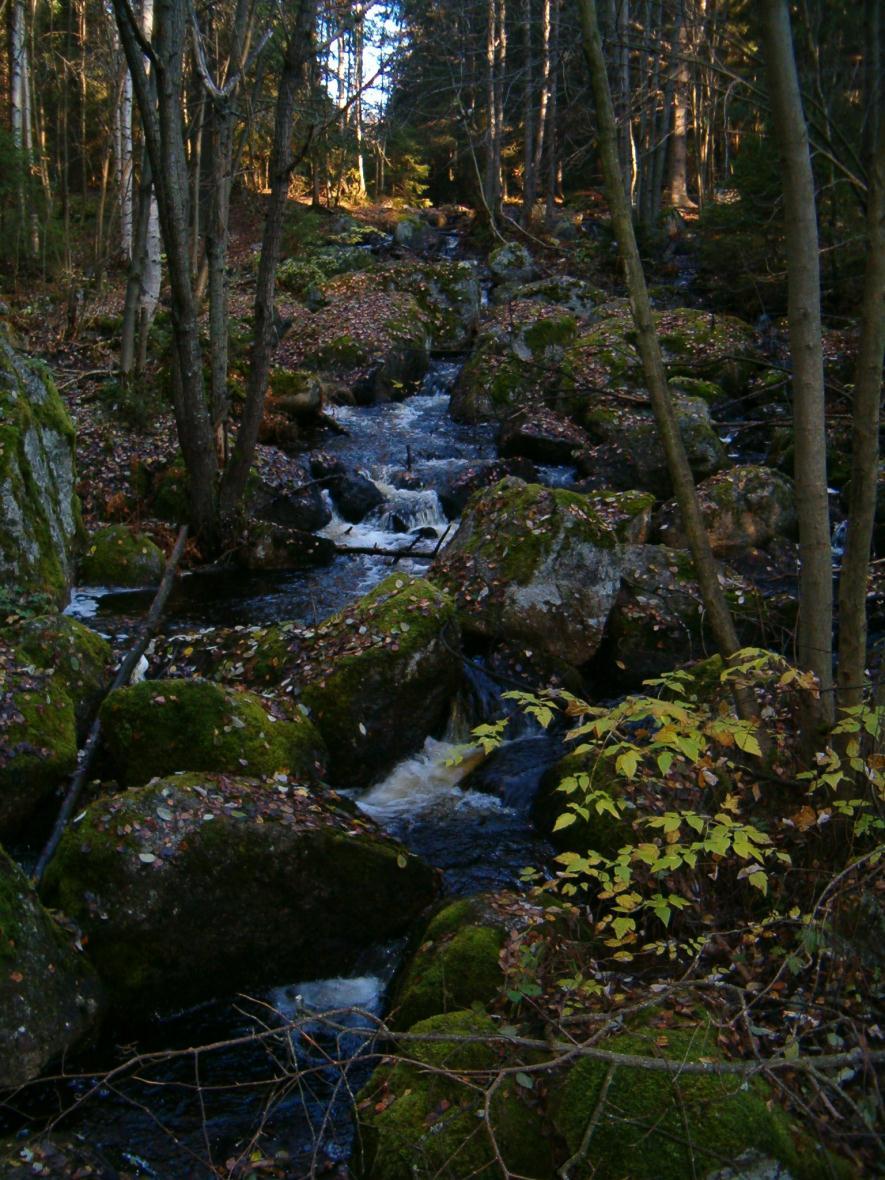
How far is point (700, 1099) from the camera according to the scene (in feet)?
10.8

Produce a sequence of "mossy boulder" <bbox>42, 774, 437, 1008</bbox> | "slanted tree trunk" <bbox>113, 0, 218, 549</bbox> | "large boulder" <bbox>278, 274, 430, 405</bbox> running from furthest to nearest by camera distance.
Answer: "large boulder" <bbox>278, 274, 430, 405</bbox> < "slanted tree trunk" <bbox>113, 0, 218, 549</bbox> < "mossy boulder" <bbox>42, 774, 437, 1008</bbox>

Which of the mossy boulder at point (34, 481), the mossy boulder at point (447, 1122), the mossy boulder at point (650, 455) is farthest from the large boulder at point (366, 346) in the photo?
the mossy boulder at point (447, 1122)

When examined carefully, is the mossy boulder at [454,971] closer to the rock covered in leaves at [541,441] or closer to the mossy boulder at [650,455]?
the mossy boulder at [650,455]

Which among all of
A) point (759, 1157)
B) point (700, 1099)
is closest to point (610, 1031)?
point (700, 1099)

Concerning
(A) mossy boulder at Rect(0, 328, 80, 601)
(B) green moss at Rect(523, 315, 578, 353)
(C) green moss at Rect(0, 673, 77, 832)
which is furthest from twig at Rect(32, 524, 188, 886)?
(B) green moss at Rect(523, 315, 578, 353)

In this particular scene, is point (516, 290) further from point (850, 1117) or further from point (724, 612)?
point (850, 1117)

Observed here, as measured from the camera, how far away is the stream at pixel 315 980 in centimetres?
409

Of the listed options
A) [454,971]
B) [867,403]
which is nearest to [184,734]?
[454,971]

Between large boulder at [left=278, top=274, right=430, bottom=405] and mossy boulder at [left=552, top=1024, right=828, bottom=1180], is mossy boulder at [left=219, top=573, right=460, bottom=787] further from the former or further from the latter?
large boulder at [left=278, top=274, right=430, bottom=405]

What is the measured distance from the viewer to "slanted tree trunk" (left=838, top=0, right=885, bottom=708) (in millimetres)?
4129

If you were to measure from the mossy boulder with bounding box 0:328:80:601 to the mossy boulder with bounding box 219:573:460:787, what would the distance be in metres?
2.48

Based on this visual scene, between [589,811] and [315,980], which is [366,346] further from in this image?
[315,980]

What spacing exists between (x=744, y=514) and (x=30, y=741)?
8.54 m

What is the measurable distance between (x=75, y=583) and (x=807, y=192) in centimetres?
857
